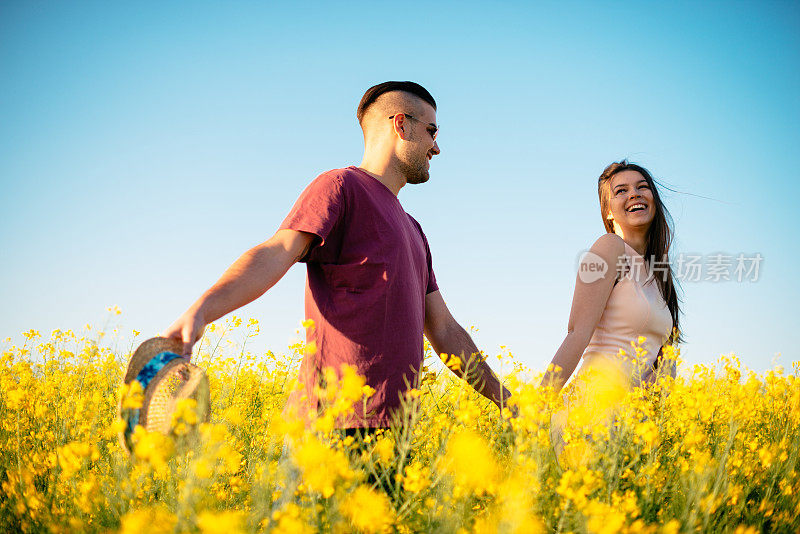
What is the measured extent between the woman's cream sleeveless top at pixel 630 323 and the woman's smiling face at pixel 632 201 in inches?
10.5

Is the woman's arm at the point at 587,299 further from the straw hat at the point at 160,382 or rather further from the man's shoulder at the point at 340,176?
the straw hat at the point at 160,382

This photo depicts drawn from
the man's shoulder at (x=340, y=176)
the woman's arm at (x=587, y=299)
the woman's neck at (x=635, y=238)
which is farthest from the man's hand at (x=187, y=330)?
the woman's neck at (x=635, y=238)

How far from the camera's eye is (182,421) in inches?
46.4

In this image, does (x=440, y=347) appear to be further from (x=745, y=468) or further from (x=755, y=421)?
(x=755, y=421)

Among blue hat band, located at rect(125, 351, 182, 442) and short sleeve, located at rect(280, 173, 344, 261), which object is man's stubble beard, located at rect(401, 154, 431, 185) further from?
blue hat band, located at rect(125, 351, 182, 442)

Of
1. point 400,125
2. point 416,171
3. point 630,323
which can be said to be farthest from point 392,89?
point 630,323

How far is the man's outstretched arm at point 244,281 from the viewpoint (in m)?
1.18

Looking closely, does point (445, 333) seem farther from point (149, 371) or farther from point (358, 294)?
point (149, 371)

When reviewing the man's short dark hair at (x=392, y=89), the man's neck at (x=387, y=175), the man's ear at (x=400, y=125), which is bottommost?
the man's neck at (x=387, y=175)

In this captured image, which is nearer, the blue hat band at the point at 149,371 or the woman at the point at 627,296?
the blue hat band at the point at 149,371

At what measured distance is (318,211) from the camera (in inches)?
64.4

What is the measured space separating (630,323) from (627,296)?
0.40 ft

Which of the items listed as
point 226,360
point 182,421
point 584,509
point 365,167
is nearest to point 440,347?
point 365,167

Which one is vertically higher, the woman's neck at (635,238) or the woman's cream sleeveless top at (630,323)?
the woman's neck at (635,238)
